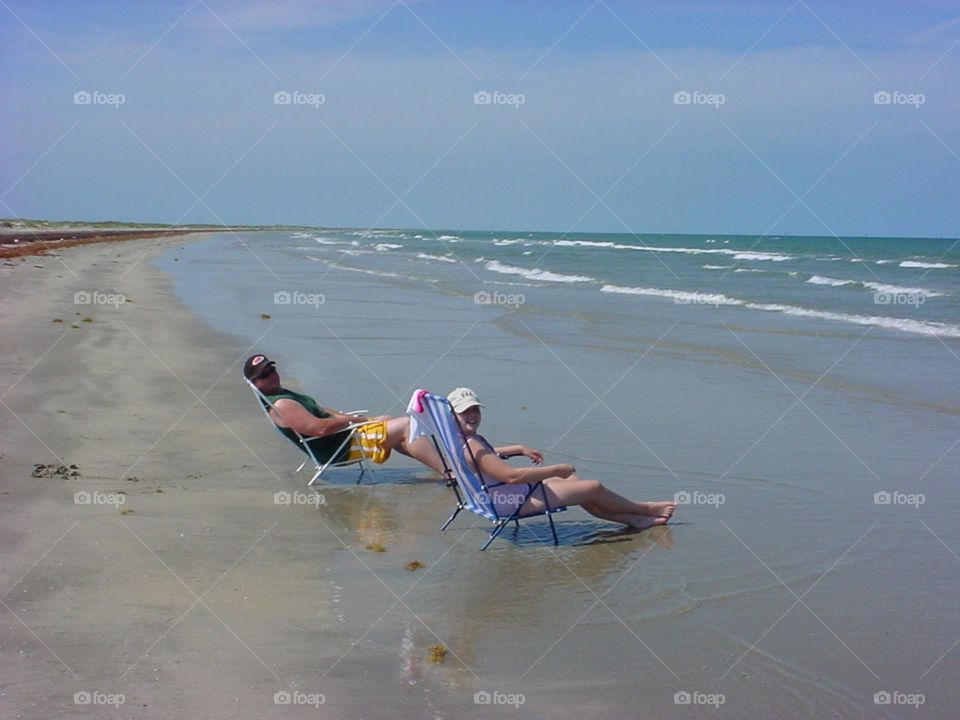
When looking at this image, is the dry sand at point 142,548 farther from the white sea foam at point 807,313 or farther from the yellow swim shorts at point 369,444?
the white sea foam at point 807,313

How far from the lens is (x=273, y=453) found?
29.5 ft

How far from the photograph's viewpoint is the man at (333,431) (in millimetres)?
8133

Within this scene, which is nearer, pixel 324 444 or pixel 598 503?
pixel 598 503

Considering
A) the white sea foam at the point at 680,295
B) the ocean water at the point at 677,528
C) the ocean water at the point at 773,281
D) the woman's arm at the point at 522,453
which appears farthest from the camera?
the white sea foam at the point at 680,295

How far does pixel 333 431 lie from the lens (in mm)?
8164

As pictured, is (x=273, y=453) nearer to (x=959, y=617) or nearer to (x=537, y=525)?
(x=537, y=525)

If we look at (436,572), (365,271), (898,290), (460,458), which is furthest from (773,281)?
(436,572)

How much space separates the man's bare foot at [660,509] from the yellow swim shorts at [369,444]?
2053 mm

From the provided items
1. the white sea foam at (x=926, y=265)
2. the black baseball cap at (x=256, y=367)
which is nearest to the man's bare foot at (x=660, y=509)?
the black baseball cap at (x=256, y=367)

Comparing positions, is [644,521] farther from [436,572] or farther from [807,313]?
[807,313]

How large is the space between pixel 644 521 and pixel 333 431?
7.69ft

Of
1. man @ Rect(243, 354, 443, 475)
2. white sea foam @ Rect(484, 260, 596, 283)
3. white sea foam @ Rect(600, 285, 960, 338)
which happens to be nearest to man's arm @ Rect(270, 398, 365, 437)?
man @ Rect(243, 354, 443, 475)

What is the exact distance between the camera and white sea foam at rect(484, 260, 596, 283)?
35981 millimetres

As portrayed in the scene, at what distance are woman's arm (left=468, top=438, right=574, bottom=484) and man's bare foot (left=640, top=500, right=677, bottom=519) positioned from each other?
62cm
